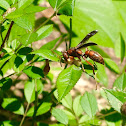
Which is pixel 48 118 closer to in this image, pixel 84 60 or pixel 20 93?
pixel 20 93

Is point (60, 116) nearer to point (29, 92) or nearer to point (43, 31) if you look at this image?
point (29, 92)

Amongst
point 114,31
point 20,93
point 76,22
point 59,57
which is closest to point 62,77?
point 59,57

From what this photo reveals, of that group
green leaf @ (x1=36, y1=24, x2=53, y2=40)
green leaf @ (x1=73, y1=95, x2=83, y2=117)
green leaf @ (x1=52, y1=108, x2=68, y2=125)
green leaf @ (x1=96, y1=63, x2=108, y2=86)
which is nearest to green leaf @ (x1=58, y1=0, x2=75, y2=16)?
green leaf @ (x1=36, y1=24, x2=53, y2=40)

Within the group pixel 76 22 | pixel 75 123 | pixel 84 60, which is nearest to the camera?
pixel 84 60


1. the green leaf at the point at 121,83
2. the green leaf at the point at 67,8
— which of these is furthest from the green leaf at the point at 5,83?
the green leaf at the point at 121,83

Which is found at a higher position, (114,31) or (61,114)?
(114,31)

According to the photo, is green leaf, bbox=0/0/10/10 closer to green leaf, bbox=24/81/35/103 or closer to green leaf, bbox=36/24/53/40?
green leaf, bbox=36/24/53/40
